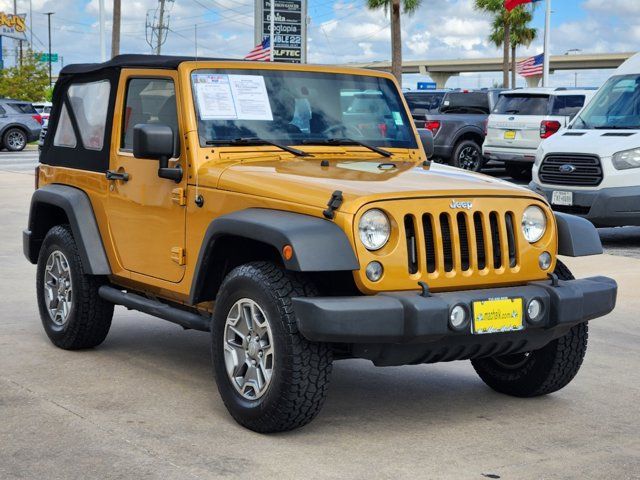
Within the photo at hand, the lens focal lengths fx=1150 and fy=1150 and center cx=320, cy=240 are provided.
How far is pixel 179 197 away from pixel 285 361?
1.41m

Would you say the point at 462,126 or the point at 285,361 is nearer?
the point at 285,361

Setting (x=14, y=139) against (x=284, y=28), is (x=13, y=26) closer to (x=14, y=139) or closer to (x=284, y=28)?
(x=284, y=28)

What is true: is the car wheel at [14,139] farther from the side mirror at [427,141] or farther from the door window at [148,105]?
the side mirror at [427,141]

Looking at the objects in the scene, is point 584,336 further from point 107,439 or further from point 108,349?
point 108,349

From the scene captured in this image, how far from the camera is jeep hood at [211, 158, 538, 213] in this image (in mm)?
5227

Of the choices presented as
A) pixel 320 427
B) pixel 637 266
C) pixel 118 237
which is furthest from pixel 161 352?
pixel 637 266

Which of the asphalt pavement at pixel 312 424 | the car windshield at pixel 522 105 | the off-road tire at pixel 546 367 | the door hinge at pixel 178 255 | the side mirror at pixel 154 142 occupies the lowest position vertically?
the asphalt pavement at pixel 312 424

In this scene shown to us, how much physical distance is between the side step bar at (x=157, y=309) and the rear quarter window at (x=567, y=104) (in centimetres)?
1575

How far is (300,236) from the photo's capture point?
4.99m

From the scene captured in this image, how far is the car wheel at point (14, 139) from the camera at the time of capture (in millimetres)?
35125

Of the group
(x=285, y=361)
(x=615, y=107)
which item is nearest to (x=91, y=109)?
(x=285, y=361)

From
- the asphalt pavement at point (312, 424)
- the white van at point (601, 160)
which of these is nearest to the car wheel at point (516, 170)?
the white van at point (601, 160)

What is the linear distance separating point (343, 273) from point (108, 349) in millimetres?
2633

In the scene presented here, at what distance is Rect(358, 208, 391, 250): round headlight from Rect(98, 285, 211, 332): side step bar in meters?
1.16
